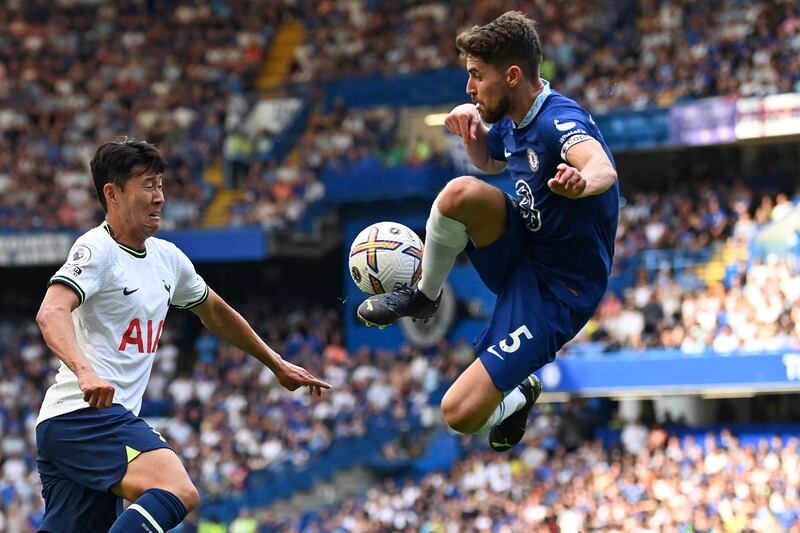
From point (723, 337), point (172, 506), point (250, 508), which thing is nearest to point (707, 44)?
point (723, 337)

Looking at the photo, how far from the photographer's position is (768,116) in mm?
22000

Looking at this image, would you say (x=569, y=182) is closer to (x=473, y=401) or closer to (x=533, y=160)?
(x=533, y=160)

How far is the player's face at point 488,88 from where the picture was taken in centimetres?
680

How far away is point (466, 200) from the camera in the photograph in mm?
6715

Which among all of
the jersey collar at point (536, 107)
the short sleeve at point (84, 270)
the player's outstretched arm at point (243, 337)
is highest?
the jersey collar at point (536, 107)

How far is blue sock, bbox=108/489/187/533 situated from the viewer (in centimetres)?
620

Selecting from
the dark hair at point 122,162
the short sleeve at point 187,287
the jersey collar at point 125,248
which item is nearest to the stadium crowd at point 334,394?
the short sleeve at point 187,287

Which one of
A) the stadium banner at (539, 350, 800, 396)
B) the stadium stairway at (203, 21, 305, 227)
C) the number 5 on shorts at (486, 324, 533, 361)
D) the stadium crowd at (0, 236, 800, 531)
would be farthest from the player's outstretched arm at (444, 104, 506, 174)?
the stadium stairway at (203, 21, 305, 227)

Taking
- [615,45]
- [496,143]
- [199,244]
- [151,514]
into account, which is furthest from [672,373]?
[151,514]

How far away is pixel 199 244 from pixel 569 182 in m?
21.8

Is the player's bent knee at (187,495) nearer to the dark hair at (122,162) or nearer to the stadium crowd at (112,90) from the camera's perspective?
the dark hair at (122,162)

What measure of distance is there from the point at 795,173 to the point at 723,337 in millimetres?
5166

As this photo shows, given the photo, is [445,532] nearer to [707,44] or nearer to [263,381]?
[263,381]

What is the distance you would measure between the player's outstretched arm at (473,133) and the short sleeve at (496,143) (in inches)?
1.2
